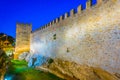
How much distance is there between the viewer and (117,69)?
306 inches

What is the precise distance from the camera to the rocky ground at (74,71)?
29.2ft

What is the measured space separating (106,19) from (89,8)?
195cm

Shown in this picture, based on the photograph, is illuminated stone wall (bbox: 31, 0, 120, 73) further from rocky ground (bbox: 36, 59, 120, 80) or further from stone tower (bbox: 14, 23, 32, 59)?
stone tower (bbox: 14, 23, 32, 59)

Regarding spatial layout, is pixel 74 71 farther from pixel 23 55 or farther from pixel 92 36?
pixel 23 55

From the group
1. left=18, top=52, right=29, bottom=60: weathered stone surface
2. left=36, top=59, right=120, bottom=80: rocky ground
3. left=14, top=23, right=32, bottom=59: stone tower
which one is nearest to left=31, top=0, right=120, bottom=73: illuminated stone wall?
left=36, top=59, right=120, bottom=80: rocky ground

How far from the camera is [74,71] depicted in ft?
38.8

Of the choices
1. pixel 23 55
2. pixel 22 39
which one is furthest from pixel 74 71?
pixel 22 39

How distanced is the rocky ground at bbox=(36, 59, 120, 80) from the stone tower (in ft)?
37.2

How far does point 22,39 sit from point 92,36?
61.4 ft

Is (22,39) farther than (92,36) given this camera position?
Yes

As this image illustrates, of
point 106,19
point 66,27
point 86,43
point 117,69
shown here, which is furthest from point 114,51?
point 66,27

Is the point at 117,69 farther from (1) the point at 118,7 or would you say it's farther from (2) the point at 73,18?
(2) the point at 73,18

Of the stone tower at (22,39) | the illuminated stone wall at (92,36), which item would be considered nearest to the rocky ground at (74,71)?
the illuminated stone wall at (92,36)

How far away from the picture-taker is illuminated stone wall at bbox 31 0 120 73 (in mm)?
8047
